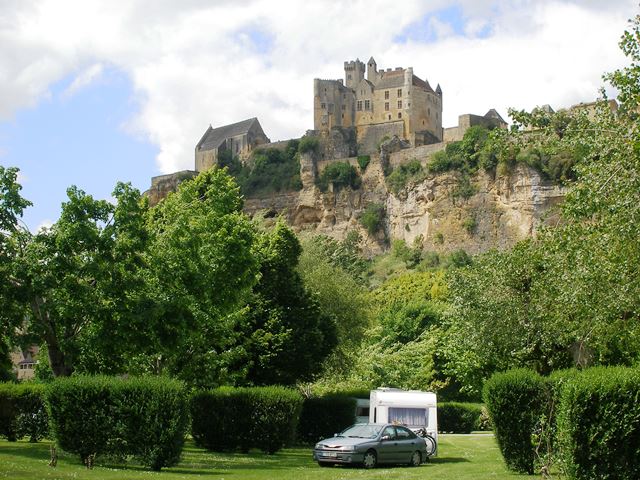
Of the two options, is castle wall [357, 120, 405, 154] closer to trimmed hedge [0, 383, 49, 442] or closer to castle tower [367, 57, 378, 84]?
castle tower [367, 57, 378, 84]

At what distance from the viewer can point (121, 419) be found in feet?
77.8

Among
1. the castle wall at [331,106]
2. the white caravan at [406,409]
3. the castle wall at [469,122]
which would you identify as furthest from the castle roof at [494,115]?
the white caravan at [406,409]

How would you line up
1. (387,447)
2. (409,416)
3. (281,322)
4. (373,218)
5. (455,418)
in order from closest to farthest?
(387,447)
(409,416)
(281,322)
(455,418)
(373,218)

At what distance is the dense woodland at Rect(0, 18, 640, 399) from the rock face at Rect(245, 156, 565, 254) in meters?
42.3

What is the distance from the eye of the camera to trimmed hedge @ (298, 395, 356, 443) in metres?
39.3

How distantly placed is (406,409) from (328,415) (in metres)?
6.05

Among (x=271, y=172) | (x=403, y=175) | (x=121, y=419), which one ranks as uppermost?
(x=271, y=172)

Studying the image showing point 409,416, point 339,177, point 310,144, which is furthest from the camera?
point 310,144

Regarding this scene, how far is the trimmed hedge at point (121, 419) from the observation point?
23.6m

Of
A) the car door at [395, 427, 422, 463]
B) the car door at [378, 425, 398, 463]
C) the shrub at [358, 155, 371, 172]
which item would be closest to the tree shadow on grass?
the car door at [395, 427, 422, 463]

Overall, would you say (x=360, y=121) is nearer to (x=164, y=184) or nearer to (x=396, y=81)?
(x=396, y=81)

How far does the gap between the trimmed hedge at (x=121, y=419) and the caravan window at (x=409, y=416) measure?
1170cm

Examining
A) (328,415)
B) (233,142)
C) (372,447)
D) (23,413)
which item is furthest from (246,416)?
(233,142)

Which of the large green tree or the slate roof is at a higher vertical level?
the slate roof
